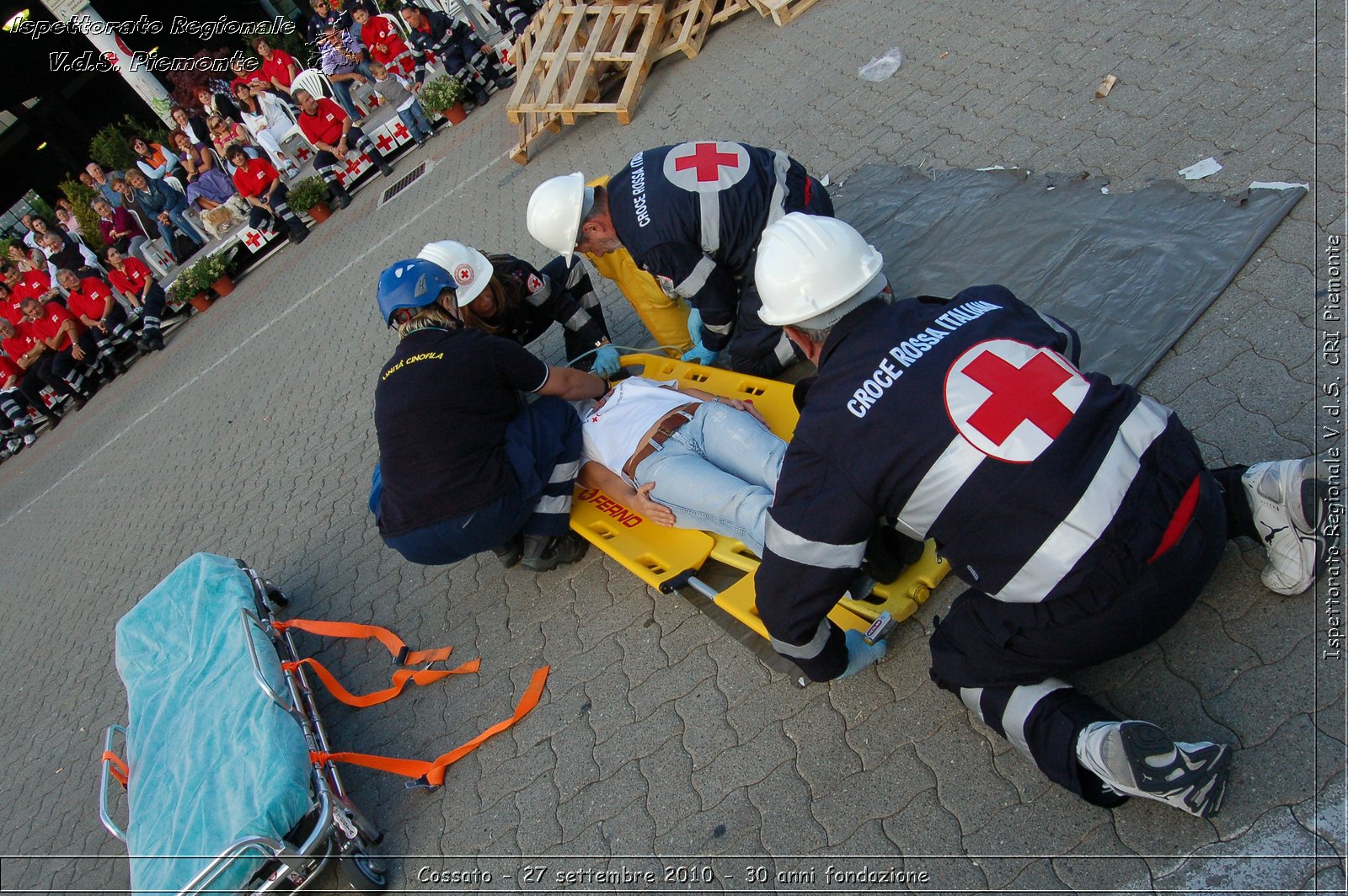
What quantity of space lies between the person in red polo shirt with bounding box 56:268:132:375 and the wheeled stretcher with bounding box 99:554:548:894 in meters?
8.83

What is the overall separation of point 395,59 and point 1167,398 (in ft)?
39.6

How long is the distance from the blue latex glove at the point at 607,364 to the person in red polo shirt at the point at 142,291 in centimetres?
960

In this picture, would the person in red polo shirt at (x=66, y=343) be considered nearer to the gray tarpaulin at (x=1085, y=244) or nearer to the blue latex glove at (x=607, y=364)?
the blue latex glove at (x=607, y=364)

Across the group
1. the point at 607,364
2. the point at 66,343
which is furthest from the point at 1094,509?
the point at 66,343

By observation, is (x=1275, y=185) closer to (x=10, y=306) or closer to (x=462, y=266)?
(x=462, y=266)

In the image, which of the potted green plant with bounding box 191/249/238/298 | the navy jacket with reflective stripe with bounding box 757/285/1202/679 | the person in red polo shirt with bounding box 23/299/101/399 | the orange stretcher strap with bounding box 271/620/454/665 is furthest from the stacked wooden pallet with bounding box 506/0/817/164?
the person in red polo shirt with bounding box 23/299/101/399

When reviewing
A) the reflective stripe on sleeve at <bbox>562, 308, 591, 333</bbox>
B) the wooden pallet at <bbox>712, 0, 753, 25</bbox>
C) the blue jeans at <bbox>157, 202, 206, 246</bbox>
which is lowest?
the reflective stripe on sleeve at <bbox>562, 308, 591, 333</bbox>

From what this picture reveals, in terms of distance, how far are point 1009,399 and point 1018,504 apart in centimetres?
25

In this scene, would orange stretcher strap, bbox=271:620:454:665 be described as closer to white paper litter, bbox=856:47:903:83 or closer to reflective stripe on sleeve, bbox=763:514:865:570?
reflective stripe on sleeve, bbox=763:514:865:570

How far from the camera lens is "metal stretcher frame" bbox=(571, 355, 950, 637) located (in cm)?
285

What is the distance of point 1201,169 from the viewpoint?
376 cm

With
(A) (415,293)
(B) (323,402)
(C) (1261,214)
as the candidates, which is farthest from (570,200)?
(B) (323,402)

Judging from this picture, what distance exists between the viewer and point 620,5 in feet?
26.3

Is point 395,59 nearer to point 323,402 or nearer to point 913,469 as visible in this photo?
point 323,402
